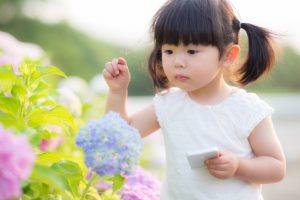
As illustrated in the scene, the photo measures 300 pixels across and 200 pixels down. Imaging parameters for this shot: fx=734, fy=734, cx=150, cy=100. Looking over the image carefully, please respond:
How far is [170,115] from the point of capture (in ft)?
7.15

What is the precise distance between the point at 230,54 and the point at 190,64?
0.20m

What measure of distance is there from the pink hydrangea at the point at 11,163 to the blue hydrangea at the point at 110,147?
0.33 meters

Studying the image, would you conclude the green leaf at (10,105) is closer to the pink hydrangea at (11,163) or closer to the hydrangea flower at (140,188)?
the hydrangea flower at (140,188)

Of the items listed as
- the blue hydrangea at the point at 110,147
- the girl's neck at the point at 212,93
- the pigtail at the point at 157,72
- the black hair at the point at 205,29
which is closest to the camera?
the blue hydrangea at the point at 110,147

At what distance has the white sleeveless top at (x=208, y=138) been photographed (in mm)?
2074

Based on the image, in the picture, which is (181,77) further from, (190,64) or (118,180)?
(118,180)

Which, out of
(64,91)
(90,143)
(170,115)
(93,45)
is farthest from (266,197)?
(93,45)

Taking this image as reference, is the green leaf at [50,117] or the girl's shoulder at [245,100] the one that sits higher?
the girl's shoulder at [245,100]

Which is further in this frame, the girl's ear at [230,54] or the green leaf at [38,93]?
the girl's ear at [230,54]

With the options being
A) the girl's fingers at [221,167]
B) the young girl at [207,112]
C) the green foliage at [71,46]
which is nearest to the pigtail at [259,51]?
the young girl at [207,112]

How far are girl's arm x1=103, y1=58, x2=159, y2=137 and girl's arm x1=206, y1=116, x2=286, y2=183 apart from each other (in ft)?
1.05

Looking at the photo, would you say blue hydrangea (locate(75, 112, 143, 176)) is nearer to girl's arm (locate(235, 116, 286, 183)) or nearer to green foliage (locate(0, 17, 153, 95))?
girl's arm (locate(235, 116, 286, 183))

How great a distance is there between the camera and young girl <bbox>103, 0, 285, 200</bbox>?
80.2 inches

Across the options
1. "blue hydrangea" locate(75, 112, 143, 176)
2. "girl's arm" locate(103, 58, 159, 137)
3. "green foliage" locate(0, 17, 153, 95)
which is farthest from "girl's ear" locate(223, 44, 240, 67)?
"green foliage" locate(0, 17, 153, 95)
